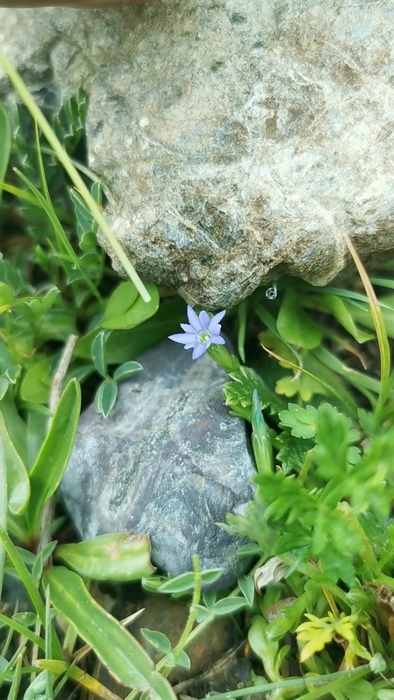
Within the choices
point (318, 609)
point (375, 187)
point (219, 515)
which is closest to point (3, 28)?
point (375, 187)

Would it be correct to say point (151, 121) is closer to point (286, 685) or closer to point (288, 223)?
point (288, 223)

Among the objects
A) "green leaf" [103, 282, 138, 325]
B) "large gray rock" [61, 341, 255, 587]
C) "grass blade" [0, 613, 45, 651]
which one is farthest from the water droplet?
"grass blade" [0, 613, 45, 651]

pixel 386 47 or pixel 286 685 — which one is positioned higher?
pixel 386 47

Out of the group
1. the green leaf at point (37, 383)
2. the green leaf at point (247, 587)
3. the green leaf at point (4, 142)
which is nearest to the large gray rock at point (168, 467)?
the green leaf at point (247, 587)

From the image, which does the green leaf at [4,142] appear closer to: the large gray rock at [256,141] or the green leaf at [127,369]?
the large gray rock at [256,141]

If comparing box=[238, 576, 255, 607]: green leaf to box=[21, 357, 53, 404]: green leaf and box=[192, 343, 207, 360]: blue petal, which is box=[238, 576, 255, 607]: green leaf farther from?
box=[21, 357, 53, 404]: green leaf
